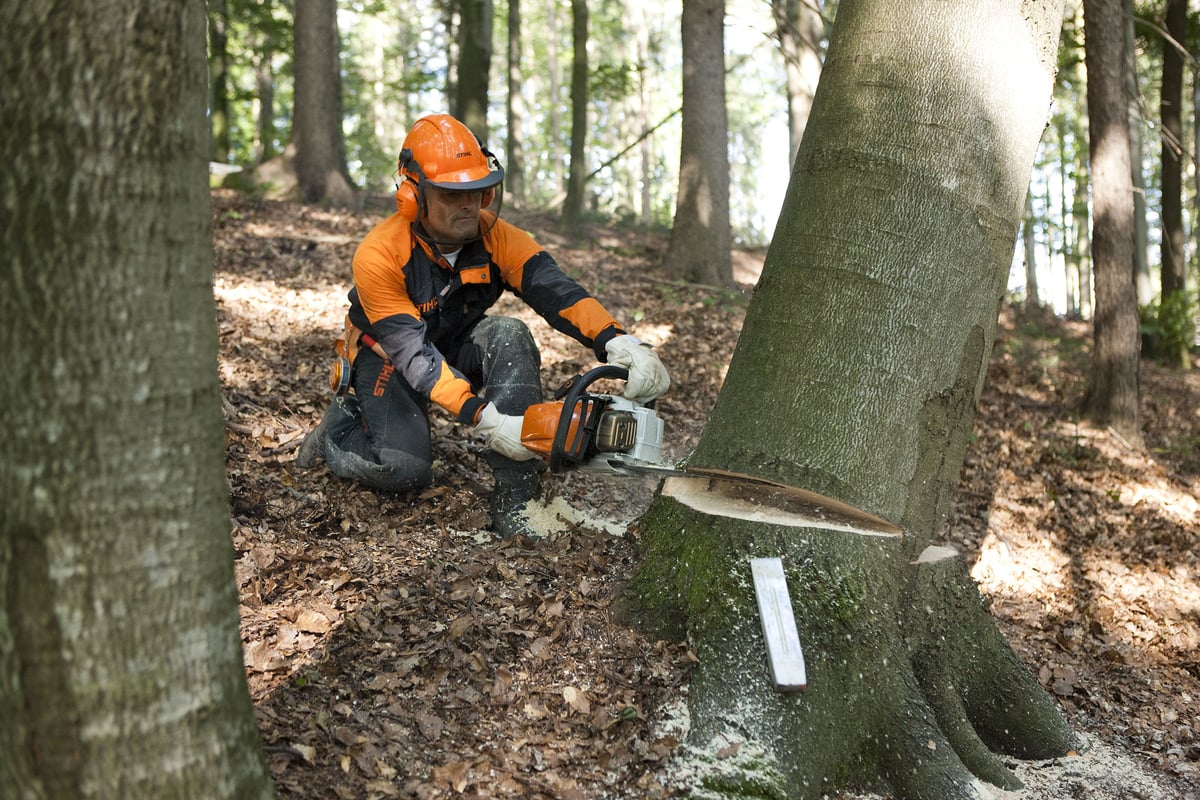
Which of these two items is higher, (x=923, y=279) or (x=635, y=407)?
(x=923, y=279)

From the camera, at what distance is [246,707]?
5.93 ft

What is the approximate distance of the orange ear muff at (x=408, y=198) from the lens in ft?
11.9

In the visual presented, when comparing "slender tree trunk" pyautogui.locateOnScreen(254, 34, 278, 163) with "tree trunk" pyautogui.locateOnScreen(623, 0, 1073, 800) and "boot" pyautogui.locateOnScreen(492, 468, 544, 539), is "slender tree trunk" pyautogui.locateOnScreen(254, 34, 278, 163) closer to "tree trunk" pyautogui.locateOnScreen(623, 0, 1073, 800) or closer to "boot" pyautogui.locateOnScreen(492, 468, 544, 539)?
"boot" pyautogui.locateOnScreen(492, 468, 544, 539)

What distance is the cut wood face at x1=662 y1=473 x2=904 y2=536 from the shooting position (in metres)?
2.64

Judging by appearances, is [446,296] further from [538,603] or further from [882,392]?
[882,392]

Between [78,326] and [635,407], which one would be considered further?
[635,407]

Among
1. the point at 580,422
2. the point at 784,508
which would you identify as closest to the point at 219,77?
the point at 580,422

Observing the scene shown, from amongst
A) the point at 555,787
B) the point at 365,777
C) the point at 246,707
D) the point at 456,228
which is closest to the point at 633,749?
the point at 555,787

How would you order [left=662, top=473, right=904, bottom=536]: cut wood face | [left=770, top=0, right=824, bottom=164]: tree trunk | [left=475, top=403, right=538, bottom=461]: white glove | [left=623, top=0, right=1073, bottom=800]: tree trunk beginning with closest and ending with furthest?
[left=623, top=0, right=1073, bottom=800]: tree trunk, [left=662, top=473, right=904, bottom=536]: cut wood face, [left=475, top=403, right=538, bottom=461]: white glove, [left=770, top=0, right=824, bottom=164]: tree trunk

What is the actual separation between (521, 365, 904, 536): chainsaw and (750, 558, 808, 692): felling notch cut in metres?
0.15

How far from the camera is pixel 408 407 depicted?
4039 millimetres

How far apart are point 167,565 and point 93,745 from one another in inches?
12.7

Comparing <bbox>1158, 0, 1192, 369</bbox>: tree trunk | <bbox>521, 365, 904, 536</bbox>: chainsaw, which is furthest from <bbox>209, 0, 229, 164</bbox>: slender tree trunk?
<bbox>1158, 0, 1192, 369</bbox>: tree trunk

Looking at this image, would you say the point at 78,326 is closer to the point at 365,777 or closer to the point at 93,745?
the point at 93,745
